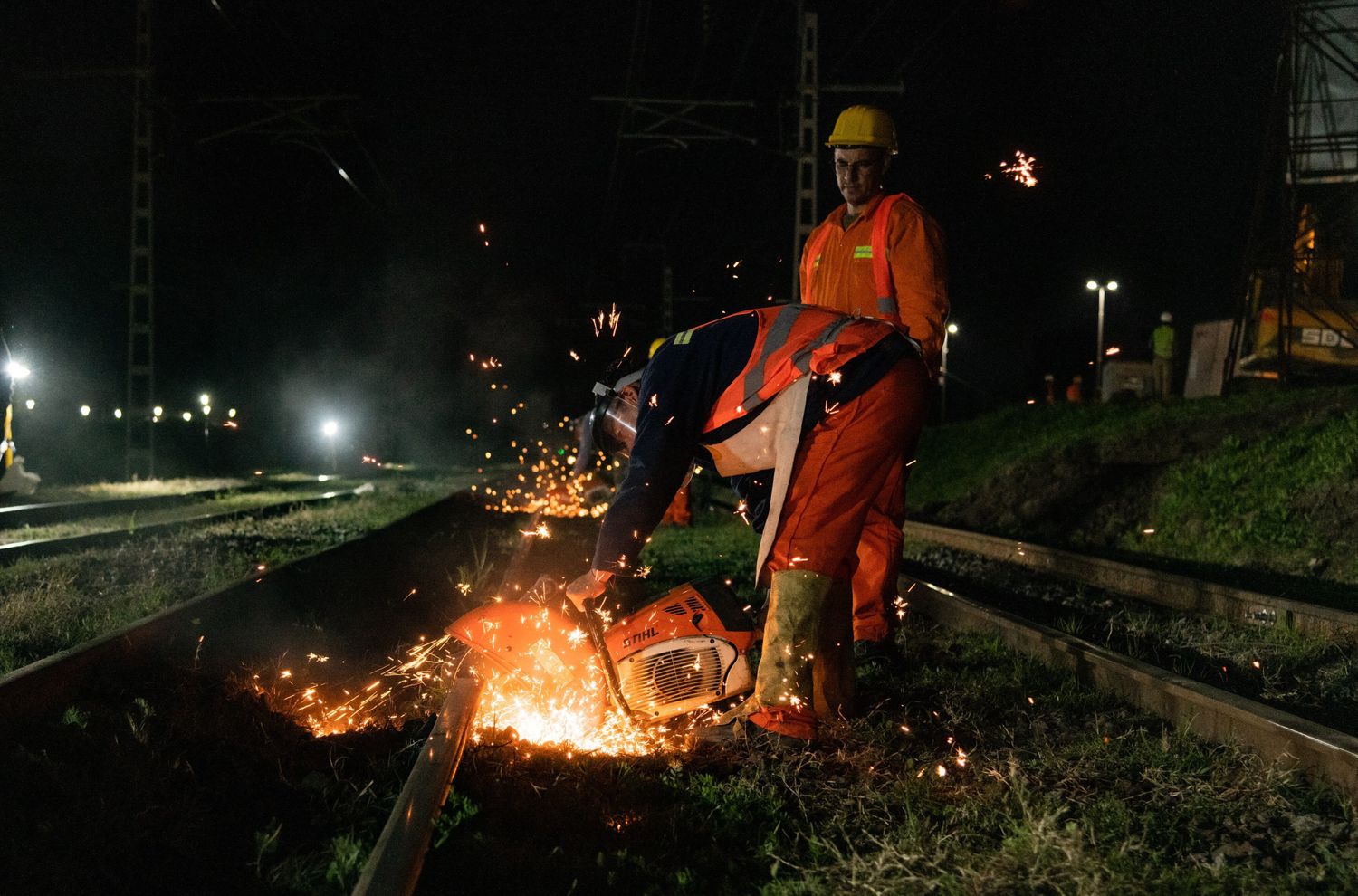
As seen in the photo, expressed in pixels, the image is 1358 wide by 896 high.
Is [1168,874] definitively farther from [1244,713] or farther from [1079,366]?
[1079,366]

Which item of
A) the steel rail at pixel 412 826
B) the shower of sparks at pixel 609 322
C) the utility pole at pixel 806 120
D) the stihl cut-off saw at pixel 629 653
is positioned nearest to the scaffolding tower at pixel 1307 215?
the utility pole at pixel 806 120

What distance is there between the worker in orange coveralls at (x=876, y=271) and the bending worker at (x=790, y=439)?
0.95m

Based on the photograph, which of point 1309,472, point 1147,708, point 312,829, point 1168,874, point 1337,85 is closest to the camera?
point 1168,874

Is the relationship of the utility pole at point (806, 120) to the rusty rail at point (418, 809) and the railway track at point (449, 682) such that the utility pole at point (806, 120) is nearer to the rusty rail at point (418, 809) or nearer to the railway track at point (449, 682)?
the railway track at point (449, 682)

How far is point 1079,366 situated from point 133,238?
255ft

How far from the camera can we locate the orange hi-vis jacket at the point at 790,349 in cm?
372

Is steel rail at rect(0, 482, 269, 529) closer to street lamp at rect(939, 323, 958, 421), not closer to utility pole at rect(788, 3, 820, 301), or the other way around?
street lamp at rect(939, 323, 958, 421)

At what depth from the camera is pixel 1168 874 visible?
272 centimetres

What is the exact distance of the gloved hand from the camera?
12.7ft

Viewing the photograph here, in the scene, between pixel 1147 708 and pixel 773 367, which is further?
pixel 1147 708

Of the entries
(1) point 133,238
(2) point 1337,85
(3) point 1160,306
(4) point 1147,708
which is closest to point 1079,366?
(3) point 1160,306

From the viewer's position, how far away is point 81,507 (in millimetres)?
14172

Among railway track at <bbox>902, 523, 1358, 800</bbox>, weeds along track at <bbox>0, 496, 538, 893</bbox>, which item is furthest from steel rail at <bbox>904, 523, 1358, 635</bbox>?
weeds along track at <bbox>0, 496, 538, 893</bbox>

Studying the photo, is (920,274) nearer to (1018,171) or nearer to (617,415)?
(617,415)
